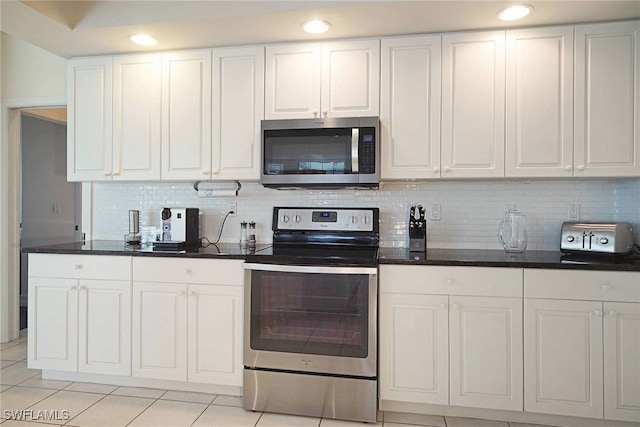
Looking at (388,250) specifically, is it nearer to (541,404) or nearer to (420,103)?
(420,103)

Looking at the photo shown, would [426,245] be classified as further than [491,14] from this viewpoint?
Yes

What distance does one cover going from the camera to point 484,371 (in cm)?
211

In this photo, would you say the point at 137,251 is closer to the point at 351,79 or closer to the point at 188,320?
the point at 188,320

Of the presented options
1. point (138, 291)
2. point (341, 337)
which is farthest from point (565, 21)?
point (138, 291)

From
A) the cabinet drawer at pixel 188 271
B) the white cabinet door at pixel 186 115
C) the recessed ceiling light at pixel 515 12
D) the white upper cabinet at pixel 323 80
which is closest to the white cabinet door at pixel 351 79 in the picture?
the white upper cabinet at pixel 323 80

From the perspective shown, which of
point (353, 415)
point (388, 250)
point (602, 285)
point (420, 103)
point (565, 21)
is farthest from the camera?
point (388, 250)

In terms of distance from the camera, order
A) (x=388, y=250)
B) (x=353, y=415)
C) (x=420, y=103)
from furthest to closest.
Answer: (x=388, y=250)
(x=420, y=103)
(x=353, y=415)

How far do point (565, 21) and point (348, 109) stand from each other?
4.44 feet

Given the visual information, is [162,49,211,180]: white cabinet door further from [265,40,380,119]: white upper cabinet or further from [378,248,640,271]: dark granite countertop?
[378,248,640,271]: dark granite countertop

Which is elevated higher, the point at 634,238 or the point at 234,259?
the point at 634,238

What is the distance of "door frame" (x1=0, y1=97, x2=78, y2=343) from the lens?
3.43m

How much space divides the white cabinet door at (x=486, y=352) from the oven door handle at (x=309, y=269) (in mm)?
511

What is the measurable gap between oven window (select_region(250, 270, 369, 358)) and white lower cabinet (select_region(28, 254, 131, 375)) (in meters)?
0.91

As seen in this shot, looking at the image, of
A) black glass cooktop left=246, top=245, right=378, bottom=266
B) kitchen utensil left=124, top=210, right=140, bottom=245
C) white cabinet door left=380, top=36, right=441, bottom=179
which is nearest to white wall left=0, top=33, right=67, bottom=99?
kitchen utensil left=124, top=210, right=140, bottom=245
